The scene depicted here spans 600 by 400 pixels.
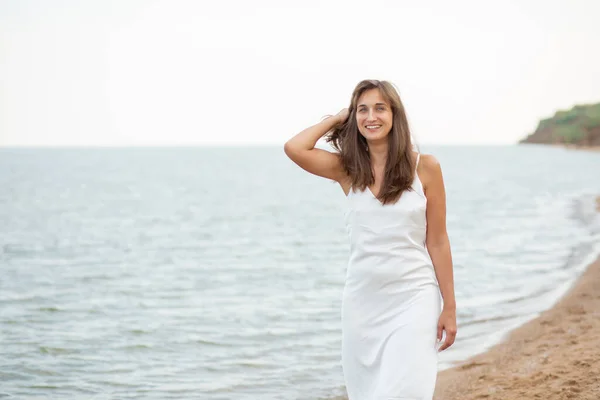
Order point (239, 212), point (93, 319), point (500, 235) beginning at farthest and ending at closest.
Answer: point (239, 212)
point (500, 235)
point (93, 319)

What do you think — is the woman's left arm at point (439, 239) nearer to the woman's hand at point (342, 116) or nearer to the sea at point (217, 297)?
the woman's hand at point (342, 116)

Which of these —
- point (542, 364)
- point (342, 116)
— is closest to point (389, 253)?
point (342, 116)

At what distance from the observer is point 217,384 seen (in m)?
8.29

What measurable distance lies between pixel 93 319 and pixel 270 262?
266 inches

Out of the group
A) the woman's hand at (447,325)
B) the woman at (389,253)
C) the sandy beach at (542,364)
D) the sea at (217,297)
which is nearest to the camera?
the woman at (389,253)

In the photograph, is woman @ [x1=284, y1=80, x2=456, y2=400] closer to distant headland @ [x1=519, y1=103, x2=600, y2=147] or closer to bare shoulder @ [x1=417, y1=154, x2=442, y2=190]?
bare shoulder @ [x1=417, y1=154, x2=442, y2=190]

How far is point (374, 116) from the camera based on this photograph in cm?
361

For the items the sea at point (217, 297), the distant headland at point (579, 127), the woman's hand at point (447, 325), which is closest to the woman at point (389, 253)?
the woman's hand at point (447, 325)

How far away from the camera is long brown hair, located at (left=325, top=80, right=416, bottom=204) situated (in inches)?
139

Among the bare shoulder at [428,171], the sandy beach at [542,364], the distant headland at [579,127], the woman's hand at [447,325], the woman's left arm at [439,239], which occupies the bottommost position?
the distant headland at [579,127]

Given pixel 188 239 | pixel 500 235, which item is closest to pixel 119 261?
pixel 188 239

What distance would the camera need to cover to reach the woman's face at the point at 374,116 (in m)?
3.61

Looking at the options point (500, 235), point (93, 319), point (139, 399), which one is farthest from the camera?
point (500, 235)

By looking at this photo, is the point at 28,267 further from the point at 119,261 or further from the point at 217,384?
the point at 217,384
